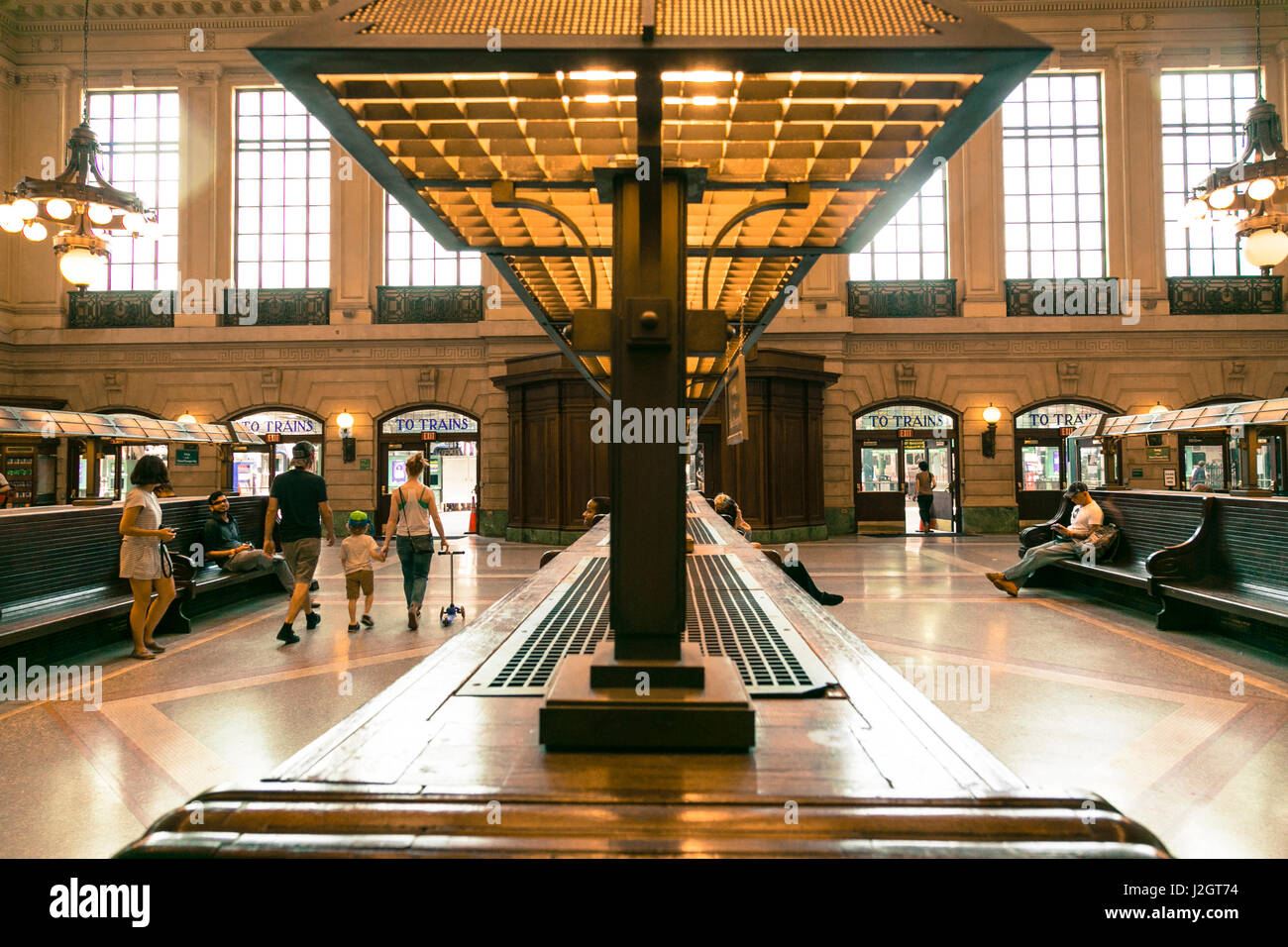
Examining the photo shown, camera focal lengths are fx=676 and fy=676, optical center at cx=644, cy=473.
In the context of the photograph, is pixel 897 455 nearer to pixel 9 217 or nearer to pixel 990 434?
pixel 990 434

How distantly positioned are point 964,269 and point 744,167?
63.4 feet

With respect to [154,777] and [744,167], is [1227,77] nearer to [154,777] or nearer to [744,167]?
[744,167]

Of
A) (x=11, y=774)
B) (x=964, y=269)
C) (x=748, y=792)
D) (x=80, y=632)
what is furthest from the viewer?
(x=964, y=269)

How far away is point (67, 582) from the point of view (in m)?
6.75

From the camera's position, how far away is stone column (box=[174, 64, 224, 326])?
19297mm

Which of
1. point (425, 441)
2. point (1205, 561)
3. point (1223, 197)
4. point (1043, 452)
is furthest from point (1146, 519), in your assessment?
point (425, 441)

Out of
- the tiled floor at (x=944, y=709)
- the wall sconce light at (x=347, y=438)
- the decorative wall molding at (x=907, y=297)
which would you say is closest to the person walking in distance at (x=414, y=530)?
the tiled floor at (x=944, y=709)

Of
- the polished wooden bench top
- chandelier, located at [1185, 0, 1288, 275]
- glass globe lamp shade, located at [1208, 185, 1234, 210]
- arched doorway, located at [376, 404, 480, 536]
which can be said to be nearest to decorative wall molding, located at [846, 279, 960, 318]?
chandelier, located at [1185, 0, 1288, 275]

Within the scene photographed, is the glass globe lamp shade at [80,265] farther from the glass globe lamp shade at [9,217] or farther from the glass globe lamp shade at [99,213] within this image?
the glass globe lamp shade at [9,217]

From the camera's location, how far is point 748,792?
4.98 feet

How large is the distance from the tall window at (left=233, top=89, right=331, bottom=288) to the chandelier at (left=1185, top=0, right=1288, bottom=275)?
2005cm

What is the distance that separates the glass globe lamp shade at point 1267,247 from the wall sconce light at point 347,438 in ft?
61.6
